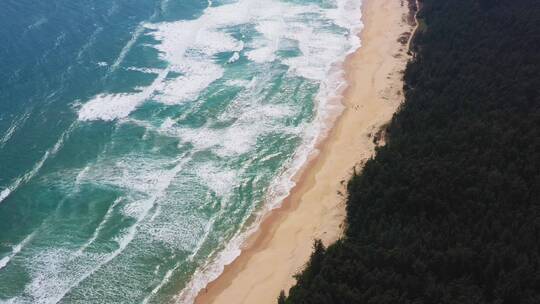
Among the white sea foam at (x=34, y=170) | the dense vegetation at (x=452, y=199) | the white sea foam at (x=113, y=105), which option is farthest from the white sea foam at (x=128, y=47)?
the dense vegetation at (x=452, y=199)

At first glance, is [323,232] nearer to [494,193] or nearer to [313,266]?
[313,266]

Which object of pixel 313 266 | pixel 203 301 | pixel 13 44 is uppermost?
pixel 13 44

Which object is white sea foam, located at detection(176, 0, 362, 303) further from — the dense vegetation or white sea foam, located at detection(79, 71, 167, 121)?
white sea foam, located at detection(79, 71, 167, 121)

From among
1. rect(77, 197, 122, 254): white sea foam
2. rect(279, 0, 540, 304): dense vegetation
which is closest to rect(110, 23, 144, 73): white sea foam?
rect(77, 197, 122, 254): white sea foam

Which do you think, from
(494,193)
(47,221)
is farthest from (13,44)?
(494,193)

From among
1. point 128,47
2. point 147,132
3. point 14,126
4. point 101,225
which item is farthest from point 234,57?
point 101,225

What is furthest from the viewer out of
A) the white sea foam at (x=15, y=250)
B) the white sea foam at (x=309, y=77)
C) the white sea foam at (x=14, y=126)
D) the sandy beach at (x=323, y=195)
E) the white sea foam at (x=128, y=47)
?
the white sea foam at (x=128, y=47)

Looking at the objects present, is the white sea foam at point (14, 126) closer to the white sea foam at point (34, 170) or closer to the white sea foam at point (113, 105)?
the white sea foam at point (34, 170)
